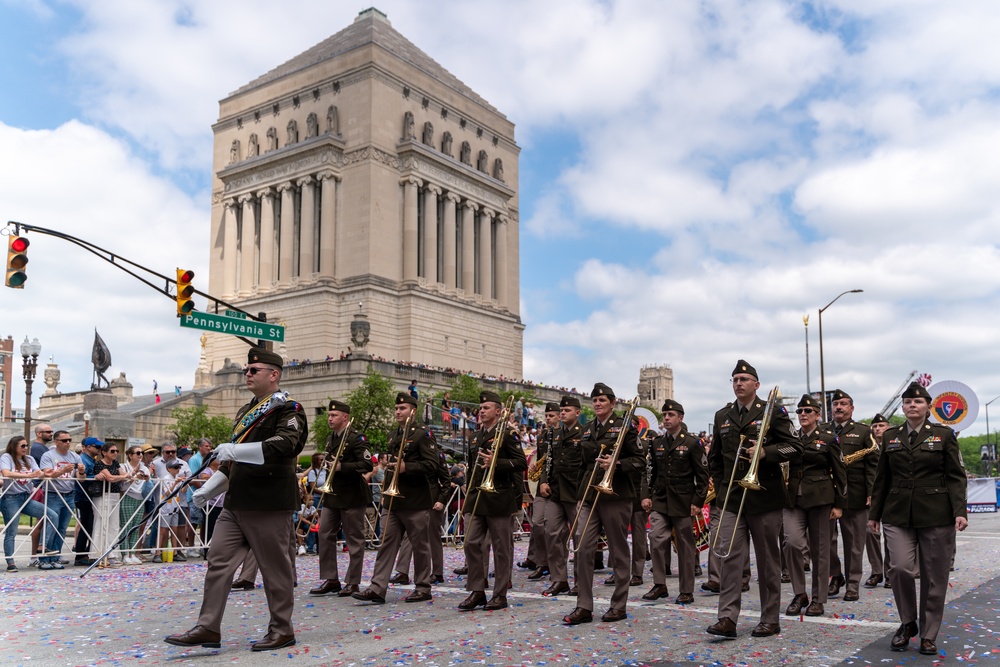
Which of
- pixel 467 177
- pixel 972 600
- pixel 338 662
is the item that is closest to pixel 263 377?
pixel 338 662

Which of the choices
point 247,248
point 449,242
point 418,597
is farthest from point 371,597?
point 247,248

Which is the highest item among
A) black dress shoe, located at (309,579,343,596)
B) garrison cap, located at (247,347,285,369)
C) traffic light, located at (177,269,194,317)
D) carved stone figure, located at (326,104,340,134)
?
carved stone figure, located at (326,104,340,134)

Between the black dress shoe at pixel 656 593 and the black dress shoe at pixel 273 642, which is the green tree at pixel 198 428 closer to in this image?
the black dress shoe at pixel 656 593

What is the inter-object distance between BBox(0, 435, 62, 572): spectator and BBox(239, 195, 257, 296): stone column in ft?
181

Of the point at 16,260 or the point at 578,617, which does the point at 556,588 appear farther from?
the point at 16,260

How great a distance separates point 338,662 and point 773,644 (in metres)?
3.64

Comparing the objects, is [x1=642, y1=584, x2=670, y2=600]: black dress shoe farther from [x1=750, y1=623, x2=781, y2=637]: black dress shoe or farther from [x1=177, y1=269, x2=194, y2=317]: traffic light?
[x1=177, y1=269, x2=194, y2=317]: traffic light

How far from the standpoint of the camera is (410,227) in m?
65.7

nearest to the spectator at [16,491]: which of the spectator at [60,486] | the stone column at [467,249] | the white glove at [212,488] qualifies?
the spectator at [60,486]

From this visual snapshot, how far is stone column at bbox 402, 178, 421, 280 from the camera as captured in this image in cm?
6556

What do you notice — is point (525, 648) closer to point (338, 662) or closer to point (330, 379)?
point (338, 662)

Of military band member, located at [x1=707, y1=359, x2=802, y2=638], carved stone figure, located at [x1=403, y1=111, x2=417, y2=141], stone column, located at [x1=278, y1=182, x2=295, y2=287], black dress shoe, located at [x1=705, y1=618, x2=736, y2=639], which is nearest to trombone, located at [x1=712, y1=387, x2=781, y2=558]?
military band member, located at [x1=707, y1=359, x2=802, y2=638]

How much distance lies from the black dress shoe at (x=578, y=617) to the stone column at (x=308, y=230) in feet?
190

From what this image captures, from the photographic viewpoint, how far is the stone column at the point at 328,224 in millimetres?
64188
